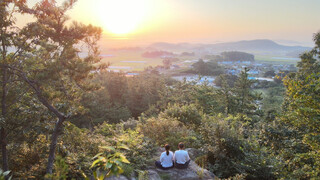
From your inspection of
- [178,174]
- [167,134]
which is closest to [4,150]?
[178,174]

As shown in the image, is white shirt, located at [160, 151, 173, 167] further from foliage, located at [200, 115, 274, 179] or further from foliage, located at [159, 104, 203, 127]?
foliage, located at [159, 104, 203, 127]

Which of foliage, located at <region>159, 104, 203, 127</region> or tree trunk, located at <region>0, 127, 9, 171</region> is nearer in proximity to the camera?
tree trunk, located at <region>0, 127, 9, 171</region>

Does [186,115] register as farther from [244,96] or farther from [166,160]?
[244,96]

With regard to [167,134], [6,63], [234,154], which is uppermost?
[6,63]

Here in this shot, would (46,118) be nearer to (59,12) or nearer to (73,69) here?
(73,69)

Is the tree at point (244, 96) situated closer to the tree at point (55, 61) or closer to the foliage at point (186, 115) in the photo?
the foliage at point (186, 115)

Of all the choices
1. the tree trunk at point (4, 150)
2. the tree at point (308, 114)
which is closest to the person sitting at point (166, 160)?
the tree at point (308, 114)

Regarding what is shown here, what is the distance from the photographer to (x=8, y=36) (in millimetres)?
5699

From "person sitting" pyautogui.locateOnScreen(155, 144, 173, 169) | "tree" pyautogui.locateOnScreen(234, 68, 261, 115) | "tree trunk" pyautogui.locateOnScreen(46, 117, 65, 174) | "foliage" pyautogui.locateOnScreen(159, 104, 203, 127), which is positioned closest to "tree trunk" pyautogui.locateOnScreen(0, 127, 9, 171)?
"tree trunk" pyautogui.locateOnScreen(46, 117, 65, 174)

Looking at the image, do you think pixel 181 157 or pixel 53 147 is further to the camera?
pixel 181 157

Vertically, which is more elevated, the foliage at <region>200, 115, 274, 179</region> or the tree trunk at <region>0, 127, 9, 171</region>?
the tree trunk at <region>0, 127, 9, 171</region>

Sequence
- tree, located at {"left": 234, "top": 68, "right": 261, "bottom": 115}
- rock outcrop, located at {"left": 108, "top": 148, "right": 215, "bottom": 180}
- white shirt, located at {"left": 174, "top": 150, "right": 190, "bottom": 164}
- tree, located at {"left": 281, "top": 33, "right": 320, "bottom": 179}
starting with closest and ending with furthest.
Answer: tree, located at {"left": 281, "top": 33, "right": 320, "bottom": 179} → rock outcrop, located at {"left": 108, "top": 148, "right": 215, "bottom": 180} → white shirt, located at {"left": 174, "top": 150, "right": 190, "bottom": 164} → tree, located at {"left": 234, "top": 68, "right": 261, "bottom": 115}

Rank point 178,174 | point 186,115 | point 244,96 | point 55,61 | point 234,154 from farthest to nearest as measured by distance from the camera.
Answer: point 244,96, point 186,115, point 234,154, point 178,174, point 55,61

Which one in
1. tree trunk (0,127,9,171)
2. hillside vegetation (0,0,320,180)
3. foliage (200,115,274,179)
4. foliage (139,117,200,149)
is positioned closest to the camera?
hillside vegetation (0,0,320,180)
